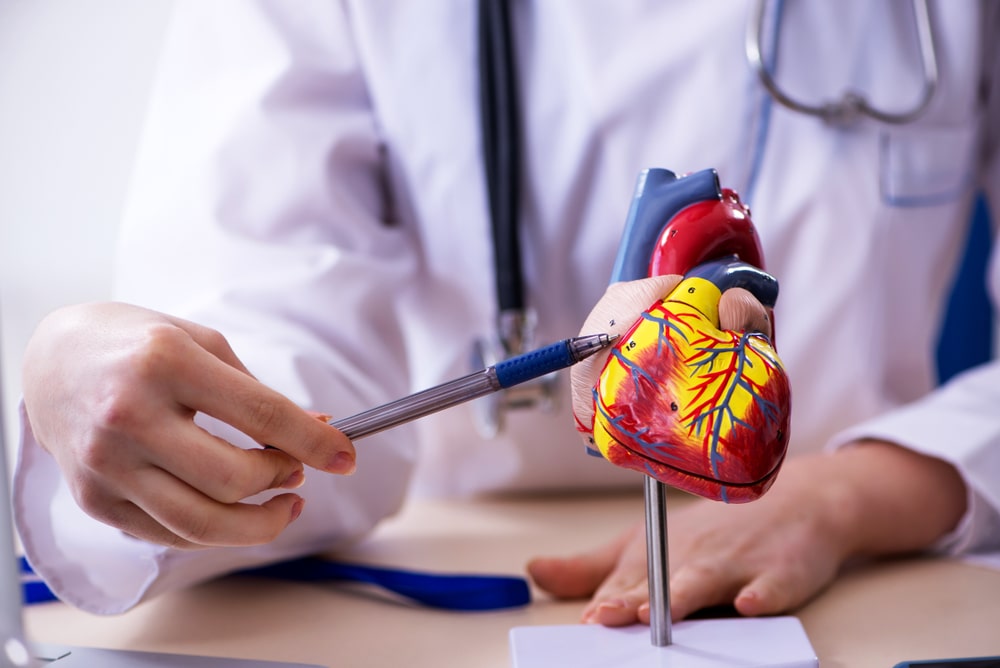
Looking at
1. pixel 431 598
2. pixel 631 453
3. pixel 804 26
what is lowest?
pixel 431 598

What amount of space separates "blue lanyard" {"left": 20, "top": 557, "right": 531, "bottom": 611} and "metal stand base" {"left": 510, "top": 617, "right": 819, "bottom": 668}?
0.21 feet

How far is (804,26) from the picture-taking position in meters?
0.60

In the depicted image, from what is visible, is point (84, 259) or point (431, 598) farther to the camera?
point (84, 259)

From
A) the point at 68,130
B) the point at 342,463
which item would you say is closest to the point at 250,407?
the point at 342,463

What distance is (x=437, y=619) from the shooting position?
1.54 ft

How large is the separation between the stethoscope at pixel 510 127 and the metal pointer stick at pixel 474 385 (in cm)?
21

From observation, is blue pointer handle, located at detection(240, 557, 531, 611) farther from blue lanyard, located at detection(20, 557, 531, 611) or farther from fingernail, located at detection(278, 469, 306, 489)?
fingernail, located at detection(278, 469, 306, 489)

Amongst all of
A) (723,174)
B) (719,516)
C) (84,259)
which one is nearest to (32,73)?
(84,259)

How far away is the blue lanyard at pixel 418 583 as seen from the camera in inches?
18.8

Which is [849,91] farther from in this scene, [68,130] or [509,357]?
[68,130]

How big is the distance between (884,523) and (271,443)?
337 mm

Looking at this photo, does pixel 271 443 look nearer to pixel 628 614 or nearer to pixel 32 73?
pixel 628 614

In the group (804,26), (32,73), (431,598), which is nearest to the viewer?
(431,598)

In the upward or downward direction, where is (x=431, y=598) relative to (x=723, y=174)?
downward
